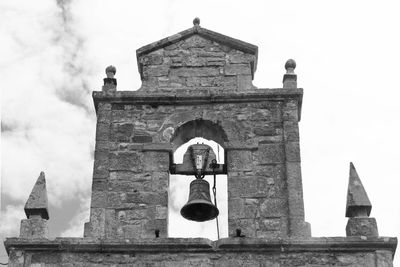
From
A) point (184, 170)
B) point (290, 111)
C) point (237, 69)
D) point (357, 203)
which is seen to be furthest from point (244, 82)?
point (357, 203)

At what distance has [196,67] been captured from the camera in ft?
43.9

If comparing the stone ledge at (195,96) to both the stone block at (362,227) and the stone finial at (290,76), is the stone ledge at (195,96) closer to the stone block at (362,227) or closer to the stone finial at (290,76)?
the stone finial at (290,76)

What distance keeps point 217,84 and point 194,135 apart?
2.66 feet

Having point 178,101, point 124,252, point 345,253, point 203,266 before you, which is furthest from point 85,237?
point 345,253

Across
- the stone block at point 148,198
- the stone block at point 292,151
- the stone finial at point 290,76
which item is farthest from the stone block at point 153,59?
the stone block at point 292,151

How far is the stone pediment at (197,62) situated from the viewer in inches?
522

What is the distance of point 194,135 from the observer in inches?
511

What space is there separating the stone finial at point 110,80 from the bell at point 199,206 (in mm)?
1824

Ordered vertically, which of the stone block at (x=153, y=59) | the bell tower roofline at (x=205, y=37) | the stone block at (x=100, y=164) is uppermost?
the bell tower roofline at (x=205, y=37)

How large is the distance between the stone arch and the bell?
611mm

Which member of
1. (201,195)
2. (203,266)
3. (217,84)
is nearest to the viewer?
(203,266)

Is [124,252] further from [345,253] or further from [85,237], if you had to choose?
[345,253]

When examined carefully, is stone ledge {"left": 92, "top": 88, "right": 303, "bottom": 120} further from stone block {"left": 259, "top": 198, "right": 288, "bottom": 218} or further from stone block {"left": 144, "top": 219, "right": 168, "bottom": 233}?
stone block {"left": 144, "top": 219, "right": 168, "bottom": 233}

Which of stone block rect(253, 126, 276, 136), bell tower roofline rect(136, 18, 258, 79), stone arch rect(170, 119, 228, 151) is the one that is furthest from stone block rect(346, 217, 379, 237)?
bell tower roofline rect(136, 18, 258, 79)
